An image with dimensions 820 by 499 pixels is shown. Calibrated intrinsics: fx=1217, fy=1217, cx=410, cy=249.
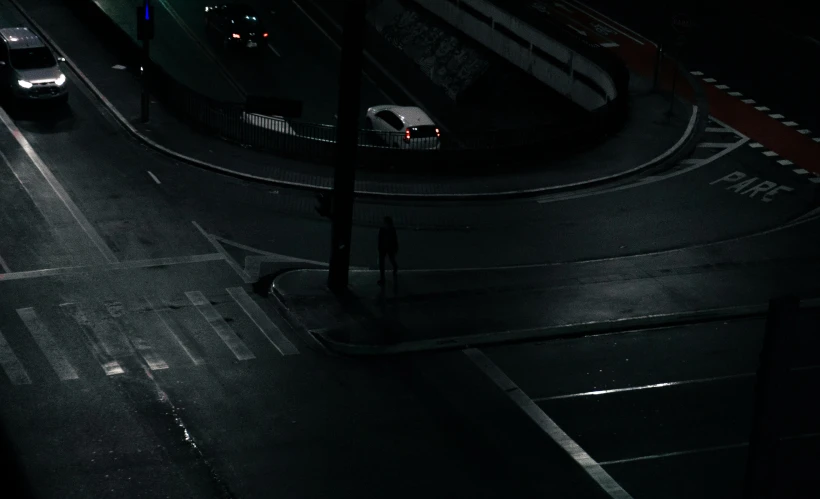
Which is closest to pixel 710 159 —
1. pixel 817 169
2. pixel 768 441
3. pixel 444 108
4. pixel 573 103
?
pixel 817 169

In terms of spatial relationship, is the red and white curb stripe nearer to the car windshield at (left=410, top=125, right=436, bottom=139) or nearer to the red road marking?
the red road marking

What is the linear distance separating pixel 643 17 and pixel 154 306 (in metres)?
32.1

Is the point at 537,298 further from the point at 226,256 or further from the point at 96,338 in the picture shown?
the point at 96,338

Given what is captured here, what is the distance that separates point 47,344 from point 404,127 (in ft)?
56.5

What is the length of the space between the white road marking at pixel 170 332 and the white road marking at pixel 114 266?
1.90 metres

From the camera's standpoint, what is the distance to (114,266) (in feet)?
89.8

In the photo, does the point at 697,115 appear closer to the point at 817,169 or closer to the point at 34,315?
the point at 817,169

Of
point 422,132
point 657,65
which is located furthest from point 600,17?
point 422,132

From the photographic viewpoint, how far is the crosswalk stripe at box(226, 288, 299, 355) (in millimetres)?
24084

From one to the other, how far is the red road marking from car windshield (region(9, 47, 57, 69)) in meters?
20.8

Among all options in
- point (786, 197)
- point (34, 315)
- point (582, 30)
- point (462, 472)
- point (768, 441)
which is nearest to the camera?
point (768, 441)

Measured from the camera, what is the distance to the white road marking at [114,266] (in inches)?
1049

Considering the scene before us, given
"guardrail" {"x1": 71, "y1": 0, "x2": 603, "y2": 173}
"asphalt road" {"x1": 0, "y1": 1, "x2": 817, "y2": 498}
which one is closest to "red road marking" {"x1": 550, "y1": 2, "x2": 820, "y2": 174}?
"asphalt road" {"x1": 0, "y1": 1, "x2": 817, "y2": 498}

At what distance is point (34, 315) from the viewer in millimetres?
24656
